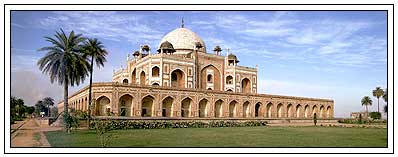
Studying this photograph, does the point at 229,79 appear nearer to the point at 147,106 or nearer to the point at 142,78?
the point at 142,78

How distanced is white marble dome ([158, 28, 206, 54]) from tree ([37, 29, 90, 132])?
50.4 feet

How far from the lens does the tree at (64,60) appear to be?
18.2 meters

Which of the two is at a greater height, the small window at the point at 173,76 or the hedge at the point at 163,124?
the small window at the point at 173,76

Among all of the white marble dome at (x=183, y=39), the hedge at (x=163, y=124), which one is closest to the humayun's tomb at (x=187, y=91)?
the white marble dome at (x=183, y=39)

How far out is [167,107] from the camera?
25.7 metres

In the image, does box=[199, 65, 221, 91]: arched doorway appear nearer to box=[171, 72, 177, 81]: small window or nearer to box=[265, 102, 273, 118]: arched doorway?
box=[171, 72, 177, 81]: small window

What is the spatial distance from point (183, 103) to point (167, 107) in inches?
51.0

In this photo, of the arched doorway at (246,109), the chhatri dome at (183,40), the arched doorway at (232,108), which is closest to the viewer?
the arched doorway at (232,108)

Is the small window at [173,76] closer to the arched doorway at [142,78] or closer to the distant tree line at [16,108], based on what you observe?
the arched doorway at [142,78]

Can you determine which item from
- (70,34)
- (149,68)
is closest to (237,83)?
(149,68)

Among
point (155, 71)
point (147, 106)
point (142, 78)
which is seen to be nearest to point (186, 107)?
point (147, 106)
